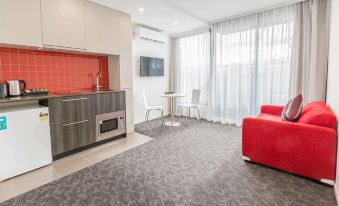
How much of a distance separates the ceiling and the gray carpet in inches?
104

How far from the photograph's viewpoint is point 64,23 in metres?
2.79

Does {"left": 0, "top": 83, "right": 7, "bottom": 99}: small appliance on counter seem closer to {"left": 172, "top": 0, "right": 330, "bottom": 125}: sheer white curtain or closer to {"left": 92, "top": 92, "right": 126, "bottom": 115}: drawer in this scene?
{"left": 92, "top": 92, "right": 126, "bottom": 115}: drawer

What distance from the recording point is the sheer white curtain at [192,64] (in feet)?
16.4

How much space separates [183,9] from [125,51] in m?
1.46

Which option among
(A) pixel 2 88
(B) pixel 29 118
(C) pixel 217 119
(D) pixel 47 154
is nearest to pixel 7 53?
(A) pixel 2 88

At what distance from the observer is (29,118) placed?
2287mm

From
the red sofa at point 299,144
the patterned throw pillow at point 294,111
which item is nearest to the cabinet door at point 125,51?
the red sofa at point 299,144

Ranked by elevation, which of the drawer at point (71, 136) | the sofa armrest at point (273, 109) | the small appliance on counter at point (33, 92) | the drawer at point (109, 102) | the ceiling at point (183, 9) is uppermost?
the ceiling at point (183, 9)

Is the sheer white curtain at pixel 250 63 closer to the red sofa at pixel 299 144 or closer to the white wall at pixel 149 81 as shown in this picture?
the white wall at pixel 149 81

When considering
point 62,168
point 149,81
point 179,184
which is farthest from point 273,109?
→ point 62,168

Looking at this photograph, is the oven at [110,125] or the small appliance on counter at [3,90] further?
the oven at [110,125]

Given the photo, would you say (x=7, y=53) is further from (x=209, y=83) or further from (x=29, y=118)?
(x=209, y=83)

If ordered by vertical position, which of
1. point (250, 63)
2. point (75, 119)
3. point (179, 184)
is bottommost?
point (179, 184)

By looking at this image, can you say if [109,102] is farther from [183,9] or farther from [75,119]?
[183,9]
